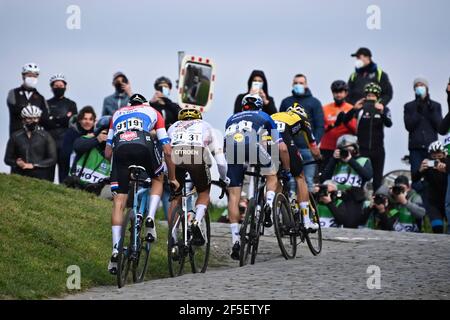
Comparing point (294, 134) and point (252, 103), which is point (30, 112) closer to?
point (294, 134)

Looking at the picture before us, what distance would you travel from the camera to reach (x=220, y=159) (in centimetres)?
2084

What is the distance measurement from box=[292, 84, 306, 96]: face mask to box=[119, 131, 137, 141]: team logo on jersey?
8.83 meters

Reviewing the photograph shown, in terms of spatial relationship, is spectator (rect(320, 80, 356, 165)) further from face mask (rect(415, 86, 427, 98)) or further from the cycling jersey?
the cycling jersey

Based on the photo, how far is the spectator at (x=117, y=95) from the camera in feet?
91.2

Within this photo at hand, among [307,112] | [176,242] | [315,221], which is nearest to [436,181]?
[307,112]

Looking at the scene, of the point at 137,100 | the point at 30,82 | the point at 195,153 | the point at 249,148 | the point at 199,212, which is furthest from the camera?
the point at 30,82

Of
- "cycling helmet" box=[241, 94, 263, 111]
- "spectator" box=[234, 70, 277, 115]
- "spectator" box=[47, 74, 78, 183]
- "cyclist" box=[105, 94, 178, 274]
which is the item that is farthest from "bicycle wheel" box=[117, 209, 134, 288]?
"spectator" box=[47, 74, 78, 183]

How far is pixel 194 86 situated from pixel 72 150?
3.09m

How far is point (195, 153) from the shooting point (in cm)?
2034

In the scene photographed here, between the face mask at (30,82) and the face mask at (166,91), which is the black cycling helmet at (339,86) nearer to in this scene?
the face mask at (166,91)

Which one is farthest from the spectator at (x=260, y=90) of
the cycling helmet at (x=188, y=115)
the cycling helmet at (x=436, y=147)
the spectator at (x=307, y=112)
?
the cycling helmet at (x=188, y=115)

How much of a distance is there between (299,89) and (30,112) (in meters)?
4.56

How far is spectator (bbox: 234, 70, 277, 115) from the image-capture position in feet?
87.6
